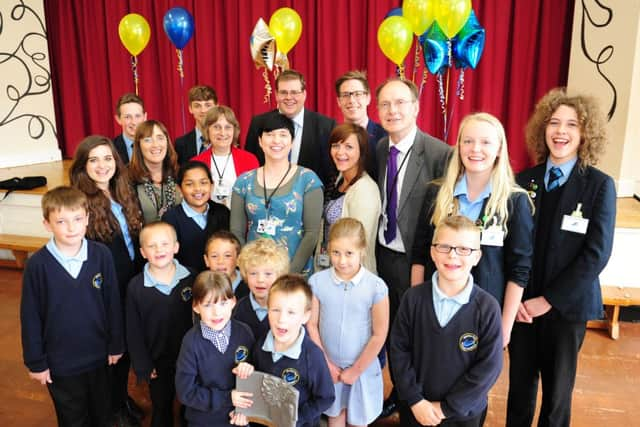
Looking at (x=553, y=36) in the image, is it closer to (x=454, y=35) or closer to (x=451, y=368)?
(x=454, y=35)

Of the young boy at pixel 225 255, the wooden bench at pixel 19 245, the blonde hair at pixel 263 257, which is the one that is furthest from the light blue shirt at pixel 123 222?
the wooden bench at pixel 19 245

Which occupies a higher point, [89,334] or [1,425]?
[89,334]

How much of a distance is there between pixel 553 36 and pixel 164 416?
4.50 m

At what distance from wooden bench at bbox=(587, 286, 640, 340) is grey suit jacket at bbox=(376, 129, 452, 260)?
1.81 m

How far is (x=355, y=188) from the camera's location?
2.31 metres

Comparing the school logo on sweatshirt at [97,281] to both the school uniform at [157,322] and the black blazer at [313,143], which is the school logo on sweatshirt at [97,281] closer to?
the school uniform at [157,322]

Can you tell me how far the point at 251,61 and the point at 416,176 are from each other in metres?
3.95

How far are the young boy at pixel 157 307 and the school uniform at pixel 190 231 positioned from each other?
0.23m

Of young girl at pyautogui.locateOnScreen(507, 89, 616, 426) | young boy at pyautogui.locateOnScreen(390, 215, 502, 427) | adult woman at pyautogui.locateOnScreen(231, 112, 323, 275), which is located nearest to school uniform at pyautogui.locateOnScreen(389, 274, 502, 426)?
young boy at pyautogui.locateOnScreen(390, 215, 502, 427)

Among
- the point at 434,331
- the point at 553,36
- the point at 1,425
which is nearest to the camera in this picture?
the point at 434,331

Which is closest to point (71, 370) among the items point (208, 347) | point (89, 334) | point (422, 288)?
point (89, 334)

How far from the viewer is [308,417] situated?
66.7 inches

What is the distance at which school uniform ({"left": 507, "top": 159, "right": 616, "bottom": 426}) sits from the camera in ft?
6.19

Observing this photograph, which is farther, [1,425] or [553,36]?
[553,36]
